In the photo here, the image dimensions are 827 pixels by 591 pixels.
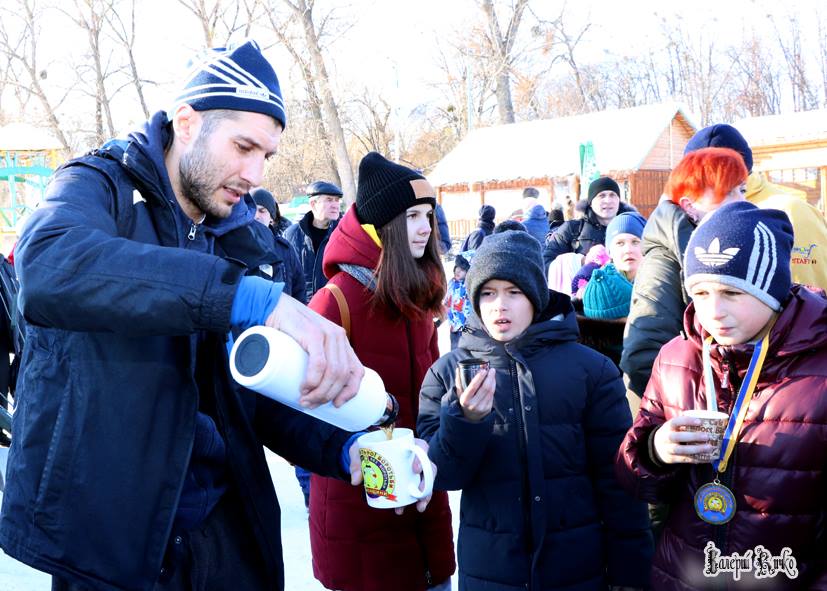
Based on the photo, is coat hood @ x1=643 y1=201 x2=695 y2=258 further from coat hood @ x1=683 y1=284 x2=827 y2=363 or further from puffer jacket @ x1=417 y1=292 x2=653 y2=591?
coat hood @ x1=683 y1=284 x2=827 y2=363

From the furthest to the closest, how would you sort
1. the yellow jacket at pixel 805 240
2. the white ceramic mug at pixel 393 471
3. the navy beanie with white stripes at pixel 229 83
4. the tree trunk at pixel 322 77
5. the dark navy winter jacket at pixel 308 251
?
the tree trunk at pixel 322 77 → the dark navy winter jacket at pixel 308 251 → the yellow jacket at pixel 805 240 → the white ceramic mug at pixel 393 471 → the navy beanie with white stripes at pixel 229 83

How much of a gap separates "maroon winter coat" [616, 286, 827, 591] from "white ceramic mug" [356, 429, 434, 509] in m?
0.80

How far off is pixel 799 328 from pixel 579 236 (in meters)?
6.00

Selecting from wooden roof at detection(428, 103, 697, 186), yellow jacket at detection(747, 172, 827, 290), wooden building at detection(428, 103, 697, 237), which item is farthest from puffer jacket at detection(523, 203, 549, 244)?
wooden roof at detection(428, 103, 697, 186)

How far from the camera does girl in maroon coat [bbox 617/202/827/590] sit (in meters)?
2.20

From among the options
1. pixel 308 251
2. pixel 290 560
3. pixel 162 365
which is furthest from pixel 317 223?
pixel 162 365

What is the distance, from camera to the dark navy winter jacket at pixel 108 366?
1.42m

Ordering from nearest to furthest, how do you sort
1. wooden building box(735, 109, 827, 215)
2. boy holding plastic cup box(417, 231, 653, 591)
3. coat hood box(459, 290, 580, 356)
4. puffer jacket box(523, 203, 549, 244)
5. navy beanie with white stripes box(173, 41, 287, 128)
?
navy beanie with white stripes box(173, 41, 287, 128) < boy holding plastic cup box(417, 231, 653, 591) < coat hood box(459, 290, 580, 356) < puffer jacket box(523, 203, 549, 244) < wooden building box(735, 109, 827, 215)

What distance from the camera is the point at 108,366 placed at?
1.64 meters

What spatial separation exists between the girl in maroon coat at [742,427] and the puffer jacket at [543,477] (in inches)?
8.3

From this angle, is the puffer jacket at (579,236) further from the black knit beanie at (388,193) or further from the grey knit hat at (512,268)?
the grey knit hat at (512,268)

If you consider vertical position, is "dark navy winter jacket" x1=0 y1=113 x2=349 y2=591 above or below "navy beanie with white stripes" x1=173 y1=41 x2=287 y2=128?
below

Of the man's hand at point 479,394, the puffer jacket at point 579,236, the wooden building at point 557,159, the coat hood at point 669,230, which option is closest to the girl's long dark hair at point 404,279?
the man's hand at point 479,394

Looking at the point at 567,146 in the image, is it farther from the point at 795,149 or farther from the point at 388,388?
the point at 388,388
